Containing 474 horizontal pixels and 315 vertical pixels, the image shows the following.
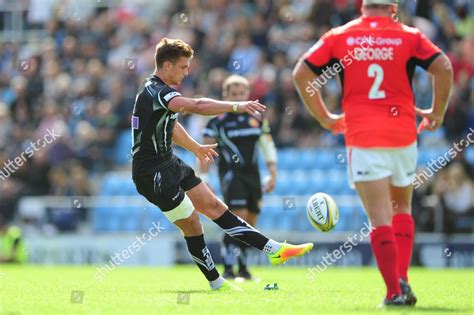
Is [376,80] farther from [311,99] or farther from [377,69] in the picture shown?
[311,99]

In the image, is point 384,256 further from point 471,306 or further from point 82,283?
point 82,283

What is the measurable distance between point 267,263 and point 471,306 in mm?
11325

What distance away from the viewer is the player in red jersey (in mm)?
8328

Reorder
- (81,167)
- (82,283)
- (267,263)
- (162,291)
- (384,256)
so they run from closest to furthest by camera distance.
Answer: (384,256)
(162,291)
(82,283)
(267,263)
(81,167)

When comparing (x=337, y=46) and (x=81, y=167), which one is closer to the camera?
(x=337, y=46)

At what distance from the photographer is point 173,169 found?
410 inches

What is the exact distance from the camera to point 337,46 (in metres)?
8.50

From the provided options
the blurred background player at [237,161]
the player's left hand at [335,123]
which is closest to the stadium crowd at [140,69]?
the blurred background player at [237,161]

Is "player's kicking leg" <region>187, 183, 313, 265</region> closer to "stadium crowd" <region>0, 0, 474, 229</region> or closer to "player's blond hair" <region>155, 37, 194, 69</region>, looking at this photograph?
"player's blond hair" <region>155, 37, 194, 69</region>

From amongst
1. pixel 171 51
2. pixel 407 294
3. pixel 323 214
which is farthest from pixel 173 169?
pixel 407 294

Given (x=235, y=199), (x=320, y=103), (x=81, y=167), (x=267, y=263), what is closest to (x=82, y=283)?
(x=235, y=199)

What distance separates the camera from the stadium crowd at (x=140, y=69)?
2042 centimetres

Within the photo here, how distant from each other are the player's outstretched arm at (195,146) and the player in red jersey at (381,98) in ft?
5.57

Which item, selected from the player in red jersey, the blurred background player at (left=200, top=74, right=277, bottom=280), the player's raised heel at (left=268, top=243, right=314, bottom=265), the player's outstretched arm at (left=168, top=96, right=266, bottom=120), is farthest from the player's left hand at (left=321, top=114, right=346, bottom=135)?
the blurred background player at (left=200, top=74, right=277, bottom=280)
